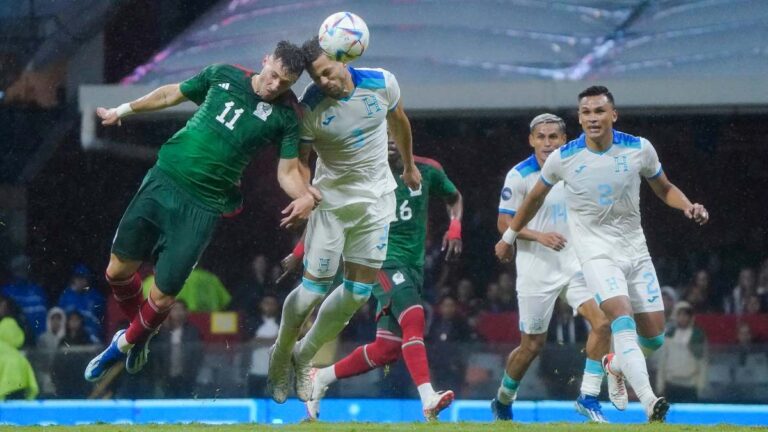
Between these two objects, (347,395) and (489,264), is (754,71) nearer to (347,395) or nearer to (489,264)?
(489,264)

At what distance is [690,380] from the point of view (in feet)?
44.6

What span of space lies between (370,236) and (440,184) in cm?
208

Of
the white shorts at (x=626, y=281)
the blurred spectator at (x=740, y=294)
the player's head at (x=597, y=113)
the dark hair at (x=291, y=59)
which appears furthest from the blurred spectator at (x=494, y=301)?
the dark hair at (x=291, y=59)

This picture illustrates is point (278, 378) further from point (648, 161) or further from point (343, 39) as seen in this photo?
point (648, 161)

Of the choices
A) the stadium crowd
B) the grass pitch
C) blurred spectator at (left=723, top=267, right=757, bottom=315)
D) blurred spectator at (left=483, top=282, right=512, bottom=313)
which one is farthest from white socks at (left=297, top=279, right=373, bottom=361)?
blurred spectator at (left=723, top=267, right=757, bottom=315)

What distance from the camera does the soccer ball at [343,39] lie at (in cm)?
811

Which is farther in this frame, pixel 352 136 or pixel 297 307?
pixel 297 307

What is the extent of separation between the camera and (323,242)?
8.57m

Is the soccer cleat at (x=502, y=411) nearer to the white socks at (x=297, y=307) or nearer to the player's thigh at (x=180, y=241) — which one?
the white socks at (x=297, y=307)

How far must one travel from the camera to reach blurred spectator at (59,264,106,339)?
49.2ft

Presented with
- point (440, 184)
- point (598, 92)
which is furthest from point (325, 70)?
point (440, 184)

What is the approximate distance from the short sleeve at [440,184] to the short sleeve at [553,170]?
5.43ft

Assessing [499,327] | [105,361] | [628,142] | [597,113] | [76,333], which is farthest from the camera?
[499,327]

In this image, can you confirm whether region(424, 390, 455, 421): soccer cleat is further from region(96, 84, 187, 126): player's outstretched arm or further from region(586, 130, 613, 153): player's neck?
region(96, 84, 187, 126): player's outstretched arm
